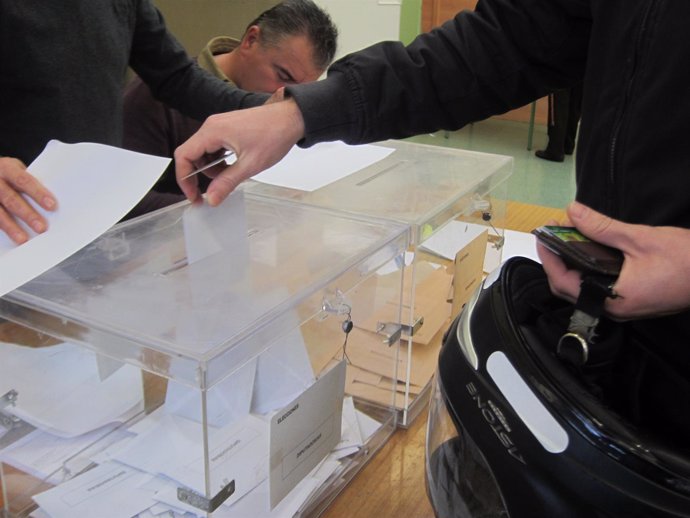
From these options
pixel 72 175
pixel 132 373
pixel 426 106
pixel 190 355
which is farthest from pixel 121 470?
pixel 426 106

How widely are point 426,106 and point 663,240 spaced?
1.29 feet

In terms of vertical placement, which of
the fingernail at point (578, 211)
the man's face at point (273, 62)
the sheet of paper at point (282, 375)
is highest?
the fingernail at point (578, 211)

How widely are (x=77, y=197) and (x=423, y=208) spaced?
0.44 metres

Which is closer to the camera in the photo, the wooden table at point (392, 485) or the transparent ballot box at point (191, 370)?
the transparent ballot box at point (191, 370)

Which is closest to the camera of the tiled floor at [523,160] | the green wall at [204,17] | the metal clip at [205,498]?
the metal clip at [205,498]

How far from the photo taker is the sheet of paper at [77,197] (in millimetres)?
675

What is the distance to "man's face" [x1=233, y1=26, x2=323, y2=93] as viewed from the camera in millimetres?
1683

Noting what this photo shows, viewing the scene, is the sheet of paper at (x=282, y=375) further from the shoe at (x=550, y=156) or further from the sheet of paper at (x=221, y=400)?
the shoe at (x=550, y=156)

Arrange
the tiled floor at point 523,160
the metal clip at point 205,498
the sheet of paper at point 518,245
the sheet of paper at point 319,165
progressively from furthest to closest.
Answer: the tiled floor at point 523,160
the sheet of paper at point 518,245
the sheet of paper at point 319,165
the metal clip at point 205,498

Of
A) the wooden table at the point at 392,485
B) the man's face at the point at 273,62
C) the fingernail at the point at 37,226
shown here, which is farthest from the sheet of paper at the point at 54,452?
the man's face at the point at 273,62

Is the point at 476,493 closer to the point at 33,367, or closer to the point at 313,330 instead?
the point at 313,330

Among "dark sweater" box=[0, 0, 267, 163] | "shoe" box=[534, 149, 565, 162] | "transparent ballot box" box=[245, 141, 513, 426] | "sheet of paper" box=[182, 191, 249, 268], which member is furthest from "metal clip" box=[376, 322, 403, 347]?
"shoe" box=[534, 149, 565, 162]

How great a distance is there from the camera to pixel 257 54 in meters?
1.69

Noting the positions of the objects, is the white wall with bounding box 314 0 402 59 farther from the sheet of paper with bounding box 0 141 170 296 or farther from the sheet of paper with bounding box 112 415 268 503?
the sheet of paper with bounding box 112 415 268 503
